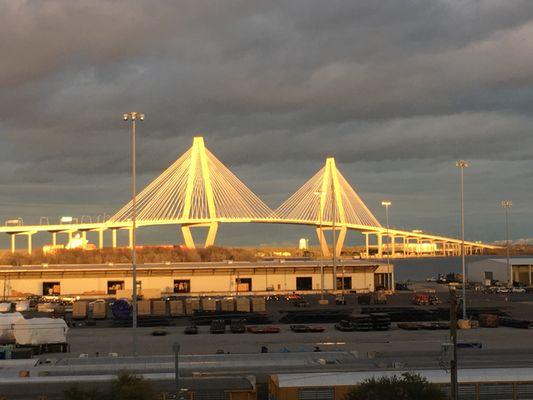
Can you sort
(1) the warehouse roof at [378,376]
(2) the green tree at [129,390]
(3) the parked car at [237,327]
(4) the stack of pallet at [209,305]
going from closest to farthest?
(2) the green tree at [129,390] → (1) the warehouse roof at [378,376] → (3) the parked car at [237,327] → (4) the stack of pallet at [209,305]

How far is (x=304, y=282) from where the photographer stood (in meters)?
70.4

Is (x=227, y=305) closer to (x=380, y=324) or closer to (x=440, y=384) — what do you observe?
(x=380, y=324)

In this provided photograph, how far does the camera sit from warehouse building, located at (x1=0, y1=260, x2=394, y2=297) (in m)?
66.5

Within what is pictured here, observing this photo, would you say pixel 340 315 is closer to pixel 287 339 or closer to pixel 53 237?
pixel 287 339

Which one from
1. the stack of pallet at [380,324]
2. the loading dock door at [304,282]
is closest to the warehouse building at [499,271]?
the loading dock door at [304,282]

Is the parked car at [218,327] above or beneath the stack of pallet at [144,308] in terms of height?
beneath

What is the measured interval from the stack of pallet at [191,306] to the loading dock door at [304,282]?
2120 centimetres

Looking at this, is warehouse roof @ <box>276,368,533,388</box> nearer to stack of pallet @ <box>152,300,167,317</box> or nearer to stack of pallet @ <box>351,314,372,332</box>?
stack of pallet @ <box>351,314,372,332</box>

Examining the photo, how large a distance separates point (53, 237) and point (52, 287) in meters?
37.3

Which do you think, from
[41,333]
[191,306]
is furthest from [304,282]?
[41,333]

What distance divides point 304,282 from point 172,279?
1159 cm

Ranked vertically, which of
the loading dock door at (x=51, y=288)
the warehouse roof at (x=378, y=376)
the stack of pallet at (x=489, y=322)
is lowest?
the stack of pallet at (x=489, y=322)

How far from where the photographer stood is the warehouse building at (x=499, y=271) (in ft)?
271

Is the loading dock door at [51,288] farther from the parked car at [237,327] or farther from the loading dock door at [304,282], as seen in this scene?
the parked car at [237,327]
